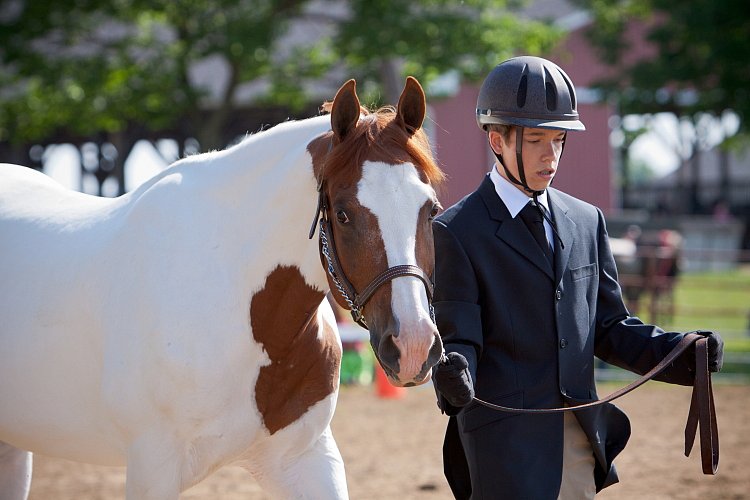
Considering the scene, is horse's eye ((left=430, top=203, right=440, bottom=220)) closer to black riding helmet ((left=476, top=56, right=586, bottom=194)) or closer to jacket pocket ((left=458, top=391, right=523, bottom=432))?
black riding helmet ((left=476, top=56, right=586, bottom=194))

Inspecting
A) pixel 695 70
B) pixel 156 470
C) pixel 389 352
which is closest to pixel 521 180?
pixel 389 352

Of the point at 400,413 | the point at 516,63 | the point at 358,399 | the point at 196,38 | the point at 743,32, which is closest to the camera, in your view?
the point at 516,63

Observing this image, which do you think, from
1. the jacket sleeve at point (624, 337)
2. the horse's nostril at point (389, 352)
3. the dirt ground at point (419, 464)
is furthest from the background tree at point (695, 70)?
the horse's nostril at point (389, 352)

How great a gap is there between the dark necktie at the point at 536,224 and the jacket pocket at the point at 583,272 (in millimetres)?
92

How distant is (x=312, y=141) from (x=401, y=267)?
607 mm

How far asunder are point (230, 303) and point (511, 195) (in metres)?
0.97

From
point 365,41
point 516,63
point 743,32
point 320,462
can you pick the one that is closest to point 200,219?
point 320,462

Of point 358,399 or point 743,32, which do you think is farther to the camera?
point 743,32

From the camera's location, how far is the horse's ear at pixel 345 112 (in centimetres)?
258

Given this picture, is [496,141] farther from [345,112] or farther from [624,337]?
[624,337]

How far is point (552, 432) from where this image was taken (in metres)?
2.85

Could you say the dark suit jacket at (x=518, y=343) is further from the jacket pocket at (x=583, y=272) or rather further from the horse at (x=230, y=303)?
the horse at (x=230, y=303)

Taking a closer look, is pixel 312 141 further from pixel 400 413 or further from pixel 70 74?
pixel 70 74

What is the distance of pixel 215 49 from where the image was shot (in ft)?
41.5
